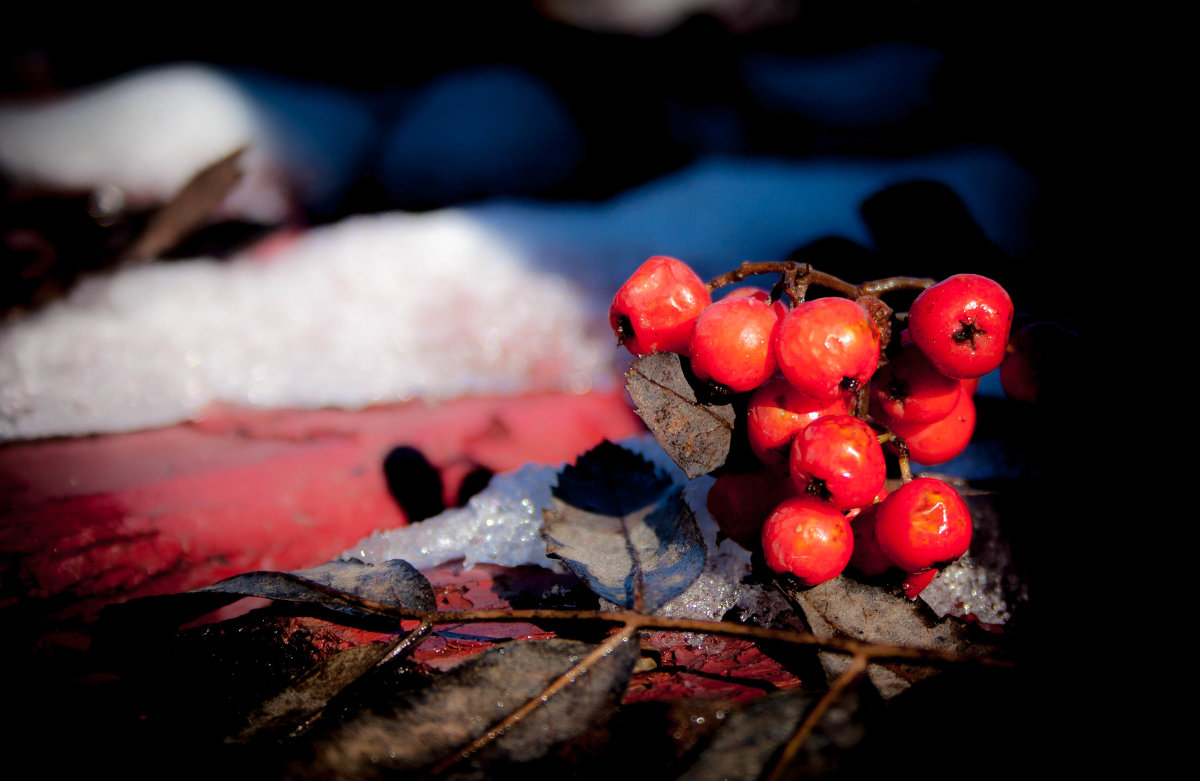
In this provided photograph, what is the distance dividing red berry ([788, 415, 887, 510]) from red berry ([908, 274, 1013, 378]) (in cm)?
6

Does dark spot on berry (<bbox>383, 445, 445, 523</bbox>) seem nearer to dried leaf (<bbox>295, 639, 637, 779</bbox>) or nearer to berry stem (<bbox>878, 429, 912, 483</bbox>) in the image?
dried leaf (<bbox>295, 639, 637, 779</bbox>)

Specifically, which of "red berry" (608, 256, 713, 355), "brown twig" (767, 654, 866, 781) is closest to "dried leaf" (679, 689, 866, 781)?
"brown twig" (767, 654, 866, 781)

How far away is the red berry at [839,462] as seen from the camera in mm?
339

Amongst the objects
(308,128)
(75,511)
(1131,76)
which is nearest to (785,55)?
(1131,76)

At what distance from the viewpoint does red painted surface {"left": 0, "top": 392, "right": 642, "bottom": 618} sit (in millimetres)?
480

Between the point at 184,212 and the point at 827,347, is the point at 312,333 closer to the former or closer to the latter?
the point at 184,212

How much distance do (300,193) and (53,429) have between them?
16.9 inches

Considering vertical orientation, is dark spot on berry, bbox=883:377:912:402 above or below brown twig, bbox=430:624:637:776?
above

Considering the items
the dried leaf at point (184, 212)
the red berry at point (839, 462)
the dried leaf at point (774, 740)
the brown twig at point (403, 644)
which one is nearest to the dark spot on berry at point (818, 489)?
the red berry at point (839, 462)

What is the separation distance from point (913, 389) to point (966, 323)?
0.19 ft

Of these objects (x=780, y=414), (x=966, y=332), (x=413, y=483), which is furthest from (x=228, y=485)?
(x=966, y=332)

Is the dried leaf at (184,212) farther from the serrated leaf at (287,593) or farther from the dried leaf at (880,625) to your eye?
the dried leaf at (880,625)

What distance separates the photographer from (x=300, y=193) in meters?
0.89

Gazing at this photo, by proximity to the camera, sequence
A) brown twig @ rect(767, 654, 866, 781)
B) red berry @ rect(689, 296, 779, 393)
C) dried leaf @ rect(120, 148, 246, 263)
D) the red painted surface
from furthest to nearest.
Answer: dried leaf @ rect(120, 148, 246, 263) < the red painted surface < red berry @ rect(689, 296, 779, 393) < brown twig @ rect(767, 654, 866, 781)
